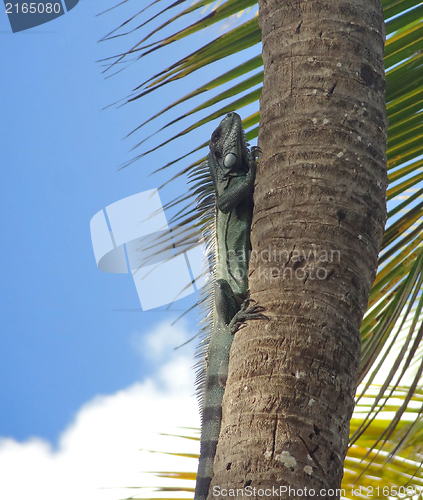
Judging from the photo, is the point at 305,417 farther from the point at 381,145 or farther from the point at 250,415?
the point at 381,145

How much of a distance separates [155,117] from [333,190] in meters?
1.48

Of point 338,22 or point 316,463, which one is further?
point 338,22

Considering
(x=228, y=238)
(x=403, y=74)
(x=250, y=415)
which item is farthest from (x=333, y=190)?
(x=228, y=238)

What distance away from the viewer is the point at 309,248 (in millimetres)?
1796

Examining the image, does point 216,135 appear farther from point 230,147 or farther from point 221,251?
point 221,251

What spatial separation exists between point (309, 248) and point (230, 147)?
2090 millimetres

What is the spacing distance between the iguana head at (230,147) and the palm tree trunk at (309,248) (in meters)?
1.41

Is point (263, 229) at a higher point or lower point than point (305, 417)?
higher

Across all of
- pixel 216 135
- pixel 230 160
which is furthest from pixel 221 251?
pixel 216 135

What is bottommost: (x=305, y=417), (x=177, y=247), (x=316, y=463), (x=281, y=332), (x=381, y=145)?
(x=316, y=463)

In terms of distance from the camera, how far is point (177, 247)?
3320mm

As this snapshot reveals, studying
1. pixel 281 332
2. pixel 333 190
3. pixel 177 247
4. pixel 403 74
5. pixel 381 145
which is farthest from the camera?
pixel 177 247

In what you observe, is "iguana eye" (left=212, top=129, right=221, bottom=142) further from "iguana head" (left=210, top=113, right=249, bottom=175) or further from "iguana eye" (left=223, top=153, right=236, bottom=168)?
"iguana eye" (left=223, top=153, right=236, bottom=168)

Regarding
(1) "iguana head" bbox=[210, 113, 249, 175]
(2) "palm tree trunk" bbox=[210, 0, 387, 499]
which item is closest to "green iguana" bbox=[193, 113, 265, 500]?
(1) "iguana head" bbox=[210, 113, 249, 175]
